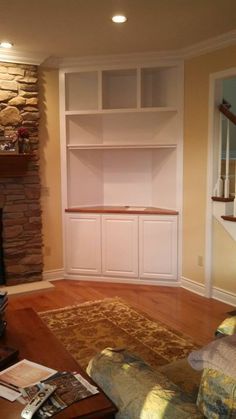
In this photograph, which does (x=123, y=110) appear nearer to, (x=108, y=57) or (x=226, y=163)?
(x=108, y=57)

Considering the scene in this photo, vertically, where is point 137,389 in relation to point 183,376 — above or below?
above

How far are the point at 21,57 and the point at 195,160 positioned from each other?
2.18m

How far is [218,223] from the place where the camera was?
4145mm

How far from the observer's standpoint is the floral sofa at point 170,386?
3.70 feet

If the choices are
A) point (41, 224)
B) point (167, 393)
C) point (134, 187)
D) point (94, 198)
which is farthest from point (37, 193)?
point (167, 393)

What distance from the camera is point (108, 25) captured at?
11.6ft

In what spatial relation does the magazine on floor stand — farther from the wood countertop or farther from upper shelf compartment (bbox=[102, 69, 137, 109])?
upper shelf compartment (bbox=[102, 69, 137, 109])

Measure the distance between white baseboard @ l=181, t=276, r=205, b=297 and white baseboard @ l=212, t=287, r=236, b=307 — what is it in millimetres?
153

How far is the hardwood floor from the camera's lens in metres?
3.58

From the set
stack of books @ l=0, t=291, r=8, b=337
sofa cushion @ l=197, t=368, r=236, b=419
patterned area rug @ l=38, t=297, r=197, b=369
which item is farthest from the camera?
patterned area rug @ l=38, t=297, r=197, b=369

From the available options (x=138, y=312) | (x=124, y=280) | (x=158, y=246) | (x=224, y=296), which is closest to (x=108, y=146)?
(x=158, y=246)

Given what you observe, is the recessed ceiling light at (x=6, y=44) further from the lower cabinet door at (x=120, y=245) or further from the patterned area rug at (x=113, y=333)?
the patterned area rug at (x=113, y=333)

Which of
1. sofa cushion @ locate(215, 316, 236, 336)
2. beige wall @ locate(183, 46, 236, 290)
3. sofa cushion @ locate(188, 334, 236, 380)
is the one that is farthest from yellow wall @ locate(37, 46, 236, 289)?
sofa cushion @ locate(188, 334, 236, 380)

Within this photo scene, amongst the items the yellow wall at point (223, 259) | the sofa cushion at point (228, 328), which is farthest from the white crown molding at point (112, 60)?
the sofa cushion at point (228, 328)
